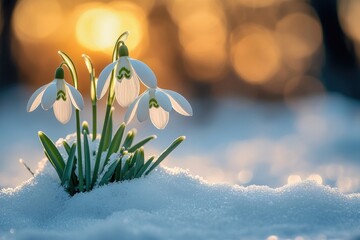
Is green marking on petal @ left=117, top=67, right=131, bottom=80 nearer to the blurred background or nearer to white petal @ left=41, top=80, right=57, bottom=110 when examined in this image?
white petal @ left=41, top=80, right=57, bottom=110

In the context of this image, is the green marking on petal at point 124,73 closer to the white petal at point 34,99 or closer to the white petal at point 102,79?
the white petal at point 102,79

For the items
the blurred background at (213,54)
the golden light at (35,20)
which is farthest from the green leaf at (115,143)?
the golden light at (35,20)

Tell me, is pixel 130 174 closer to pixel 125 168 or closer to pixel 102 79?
pixel 125 168

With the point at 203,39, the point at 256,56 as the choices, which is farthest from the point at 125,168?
the point at 256,56

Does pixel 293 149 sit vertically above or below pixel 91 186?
above

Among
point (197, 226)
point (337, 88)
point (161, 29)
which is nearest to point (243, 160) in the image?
point (197, 226)

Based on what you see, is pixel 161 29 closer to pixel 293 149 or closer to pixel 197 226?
pixel 293 149

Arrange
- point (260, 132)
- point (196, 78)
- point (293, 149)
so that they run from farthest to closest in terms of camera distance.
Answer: point (196, 78) → point (260, 132) → point (293, 149)
